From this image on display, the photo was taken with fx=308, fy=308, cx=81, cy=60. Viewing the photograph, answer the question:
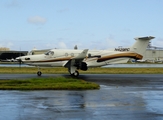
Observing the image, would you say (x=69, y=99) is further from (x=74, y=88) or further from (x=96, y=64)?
(x=96, y=64)

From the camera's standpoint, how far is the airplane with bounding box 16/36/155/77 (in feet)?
101

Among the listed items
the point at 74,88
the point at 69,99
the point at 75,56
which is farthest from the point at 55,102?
the point at 75,56

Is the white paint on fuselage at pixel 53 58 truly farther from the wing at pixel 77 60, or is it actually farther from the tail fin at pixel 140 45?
the tail fin at pixel 140 45

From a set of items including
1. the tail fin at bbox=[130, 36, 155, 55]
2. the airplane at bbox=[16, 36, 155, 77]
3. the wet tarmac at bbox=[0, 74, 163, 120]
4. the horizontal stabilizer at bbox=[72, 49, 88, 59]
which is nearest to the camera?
the wet tarmac at bbox=[0, 74, 163, 120]

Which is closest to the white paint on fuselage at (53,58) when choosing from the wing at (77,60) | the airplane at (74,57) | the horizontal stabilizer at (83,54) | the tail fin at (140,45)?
the airplane at (74,57)

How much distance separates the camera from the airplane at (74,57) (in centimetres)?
3073

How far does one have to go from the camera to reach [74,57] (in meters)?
31.1

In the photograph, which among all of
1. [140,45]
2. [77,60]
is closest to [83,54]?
[77,60]

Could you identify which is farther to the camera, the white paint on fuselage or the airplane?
the white paint on fuselage

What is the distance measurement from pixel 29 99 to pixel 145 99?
4.99m

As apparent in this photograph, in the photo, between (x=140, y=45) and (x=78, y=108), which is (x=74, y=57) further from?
(x=78, y=108)

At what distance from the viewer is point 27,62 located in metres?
31.7

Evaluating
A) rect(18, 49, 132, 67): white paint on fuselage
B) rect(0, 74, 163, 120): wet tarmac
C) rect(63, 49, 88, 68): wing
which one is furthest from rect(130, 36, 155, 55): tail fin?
rect(0, 74, 163, 120): wet tarmac

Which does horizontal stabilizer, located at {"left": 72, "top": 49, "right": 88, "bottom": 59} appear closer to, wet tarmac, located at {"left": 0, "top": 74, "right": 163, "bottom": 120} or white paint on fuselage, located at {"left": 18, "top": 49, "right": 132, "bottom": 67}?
white paint on fuselage, located at {"left": 18, "top": 49, "right": 132, "bottom": 67}
